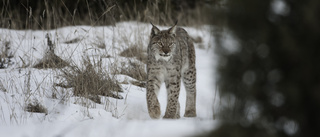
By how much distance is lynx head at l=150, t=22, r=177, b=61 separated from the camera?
5.02 m

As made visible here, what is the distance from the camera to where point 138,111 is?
17.0 feet

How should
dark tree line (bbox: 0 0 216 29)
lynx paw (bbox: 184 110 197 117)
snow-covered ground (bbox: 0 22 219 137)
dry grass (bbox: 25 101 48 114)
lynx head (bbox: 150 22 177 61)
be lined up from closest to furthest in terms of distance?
snow-covered ground (bbox: 0 22 219 137) < dry grass (bbox: 25 101 48 114) < lynx head (bbox: 150 22 177 61) < lynx paw (bbox: 184 110 197 117) < dark tree line (bbox: 0 0 216 29)

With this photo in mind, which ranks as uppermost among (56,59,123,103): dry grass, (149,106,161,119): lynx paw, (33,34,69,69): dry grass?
(33,34,69,69): dry grass

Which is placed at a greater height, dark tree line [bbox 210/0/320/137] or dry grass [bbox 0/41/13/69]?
dark tree line [bbox 210/0/320/137]

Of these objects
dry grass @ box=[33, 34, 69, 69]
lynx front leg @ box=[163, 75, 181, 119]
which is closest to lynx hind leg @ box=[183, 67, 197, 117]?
lynx front leg @ box=[163, 75, 181, 119]

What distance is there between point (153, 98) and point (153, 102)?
0.15 feet

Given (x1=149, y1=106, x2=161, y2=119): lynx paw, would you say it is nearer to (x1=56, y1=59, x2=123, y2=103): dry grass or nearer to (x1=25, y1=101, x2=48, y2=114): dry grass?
(x1=56, y1=59, x2=123, y2=103): dry grass

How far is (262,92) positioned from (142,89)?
3.97m

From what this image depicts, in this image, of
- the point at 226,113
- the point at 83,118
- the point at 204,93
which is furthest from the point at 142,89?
the point at 226,113

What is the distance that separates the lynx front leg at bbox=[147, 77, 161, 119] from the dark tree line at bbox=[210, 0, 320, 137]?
2587 millimetres

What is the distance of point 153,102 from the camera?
16.4 ft

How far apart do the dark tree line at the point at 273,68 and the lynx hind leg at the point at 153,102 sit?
2582 mm

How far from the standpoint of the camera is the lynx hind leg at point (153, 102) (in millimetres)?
4941

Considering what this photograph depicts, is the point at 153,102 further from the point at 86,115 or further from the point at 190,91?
the point at 86,115
